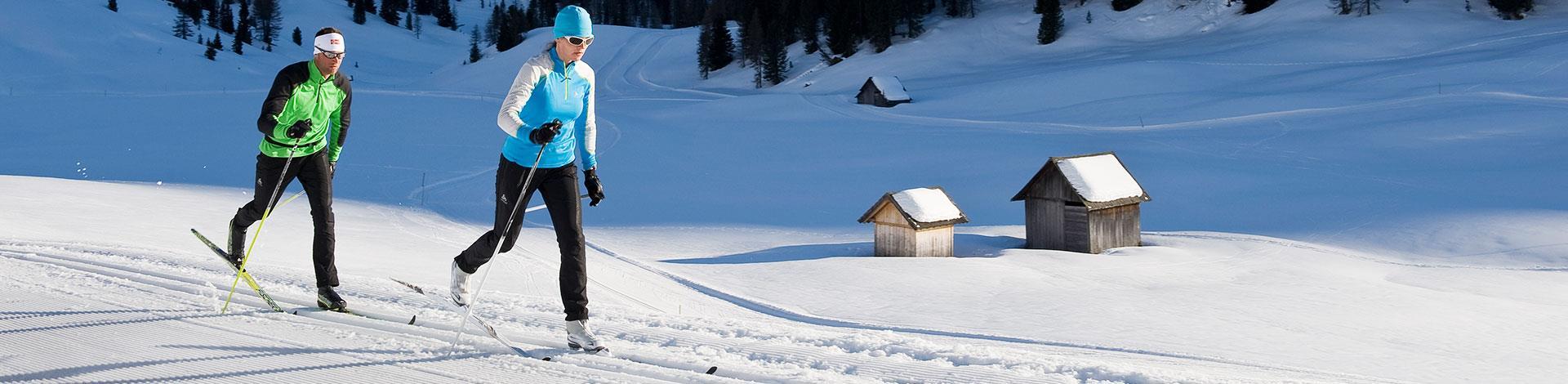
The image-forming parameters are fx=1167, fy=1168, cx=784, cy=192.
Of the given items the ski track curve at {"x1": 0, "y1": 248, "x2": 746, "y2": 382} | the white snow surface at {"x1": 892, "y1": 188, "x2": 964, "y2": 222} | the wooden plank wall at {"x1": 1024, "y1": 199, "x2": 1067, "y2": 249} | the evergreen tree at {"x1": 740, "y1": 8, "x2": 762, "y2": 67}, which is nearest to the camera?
the ski track curve at {"x1": 0, "y1": 248, "x2": 746, "y2": 382}

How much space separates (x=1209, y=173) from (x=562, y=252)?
20140 mm

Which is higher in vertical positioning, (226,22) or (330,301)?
(226,22)

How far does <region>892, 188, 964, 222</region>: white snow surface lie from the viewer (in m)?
15.0

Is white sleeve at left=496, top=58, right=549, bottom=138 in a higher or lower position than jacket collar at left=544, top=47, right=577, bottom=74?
lower

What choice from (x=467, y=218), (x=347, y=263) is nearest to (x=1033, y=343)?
(x=347, y=263)

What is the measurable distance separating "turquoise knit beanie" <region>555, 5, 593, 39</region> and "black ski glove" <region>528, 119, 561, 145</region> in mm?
399

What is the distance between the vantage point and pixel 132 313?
19.0ft

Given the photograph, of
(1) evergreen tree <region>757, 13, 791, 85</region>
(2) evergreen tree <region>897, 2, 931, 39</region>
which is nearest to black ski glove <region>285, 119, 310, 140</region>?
(1) evergreen tree <region>757, 13, 791, 85</region>

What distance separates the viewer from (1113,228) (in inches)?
633

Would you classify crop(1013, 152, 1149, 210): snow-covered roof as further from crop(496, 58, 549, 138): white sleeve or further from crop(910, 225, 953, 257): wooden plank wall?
crop(496, 58, 549, 138): white sleeve

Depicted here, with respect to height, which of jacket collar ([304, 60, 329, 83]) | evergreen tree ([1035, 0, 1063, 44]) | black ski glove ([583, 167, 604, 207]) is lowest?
black ski glove ([583, 167, 604, 207])

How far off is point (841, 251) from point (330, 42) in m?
10.6

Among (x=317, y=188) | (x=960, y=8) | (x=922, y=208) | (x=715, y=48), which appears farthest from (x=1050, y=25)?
(x=317, y=188)

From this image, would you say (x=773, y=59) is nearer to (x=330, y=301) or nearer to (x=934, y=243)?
(x=934, y=243)
